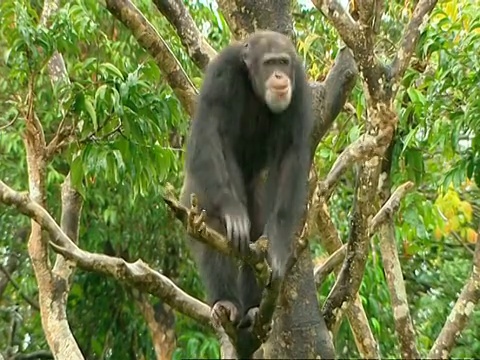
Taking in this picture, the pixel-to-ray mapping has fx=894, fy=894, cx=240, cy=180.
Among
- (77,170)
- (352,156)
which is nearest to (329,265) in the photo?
(352,156)

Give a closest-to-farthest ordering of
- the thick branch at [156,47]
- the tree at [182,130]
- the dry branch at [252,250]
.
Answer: the dry branch at [252,250] < the tree at [182,130] < the thick branch at [156,47]

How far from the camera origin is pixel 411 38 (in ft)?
10.8

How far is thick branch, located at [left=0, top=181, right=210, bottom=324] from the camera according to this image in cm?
293

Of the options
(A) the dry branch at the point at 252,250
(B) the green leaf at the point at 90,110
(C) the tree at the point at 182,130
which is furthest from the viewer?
(B) the green leaf at the point at 90,110

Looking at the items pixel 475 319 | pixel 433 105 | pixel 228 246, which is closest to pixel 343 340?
pixel 475 319

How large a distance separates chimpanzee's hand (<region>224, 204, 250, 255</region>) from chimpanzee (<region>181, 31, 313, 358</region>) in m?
0.01

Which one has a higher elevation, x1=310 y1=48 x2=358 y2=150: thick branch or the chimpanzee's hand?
x1=310 y1=48 x2=358 y2=150: thick branch

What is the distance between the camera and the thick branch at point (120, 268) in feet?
9.62

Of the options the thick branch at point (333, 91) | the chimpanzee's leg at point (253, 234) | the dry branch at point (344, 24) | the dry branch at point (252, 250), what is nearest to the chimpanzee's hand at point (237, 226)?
the dry branch at point (252, 250)

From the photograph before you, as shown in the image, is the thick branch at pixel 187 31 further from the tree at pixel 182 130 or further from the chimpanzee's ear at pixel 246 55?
the chimpanzee's ear at pixel 246 55

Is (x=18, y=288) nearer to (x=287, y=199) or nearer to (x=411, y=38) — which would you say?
(x=287, y=199)

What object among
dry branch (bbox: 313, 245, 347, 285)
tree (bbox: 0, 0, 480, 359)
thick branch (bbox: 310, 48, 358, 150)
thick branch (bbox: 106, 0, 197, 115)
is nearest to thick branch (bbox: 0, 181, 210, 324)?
tree (bbox: 0, 0, 480, 359)

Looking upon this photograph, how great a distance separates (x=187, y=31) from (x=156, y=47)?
0.15m

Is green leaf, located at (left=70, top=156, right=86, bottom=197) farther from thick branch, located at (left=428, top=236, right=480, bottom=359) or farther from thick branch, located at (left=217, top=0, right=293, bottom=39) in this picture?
thick branch, located at (left=428, top=236, right=480, bottom=359)
